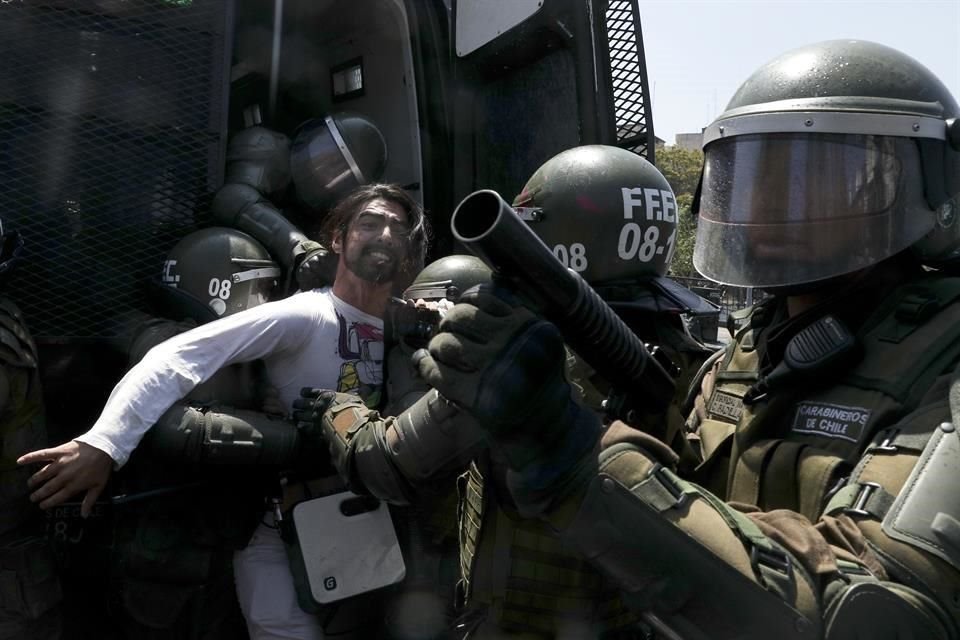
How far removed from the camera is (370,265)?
285 centimetres

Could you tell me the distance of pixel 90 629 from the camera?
10.4 ft

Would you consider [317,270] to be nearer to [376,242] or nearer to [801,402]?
[376,242]

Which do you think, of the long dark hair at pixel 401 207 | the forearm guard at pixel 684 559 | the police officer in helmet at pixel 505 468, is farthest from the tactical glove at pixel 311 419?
the forearm guard at pixel 684 559

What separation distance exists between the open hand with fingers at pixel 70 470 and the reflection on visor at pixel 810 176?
1.74m

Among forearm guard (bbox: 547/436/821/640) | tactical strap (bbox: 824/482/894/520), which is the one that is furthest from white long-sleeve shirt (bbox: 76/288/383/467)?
tactical strap (bbox: 824/482/894/520)

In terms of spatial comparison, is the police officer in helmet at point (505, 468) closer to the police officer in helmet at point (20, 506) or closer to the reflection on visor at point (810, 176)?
the reflection on visor at point (810, 176)

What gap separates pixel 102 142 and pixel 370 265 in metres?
1.31

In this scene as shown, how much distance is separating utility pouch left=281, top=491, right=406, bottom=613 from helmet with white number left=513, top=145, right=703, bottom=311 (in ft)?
3.12

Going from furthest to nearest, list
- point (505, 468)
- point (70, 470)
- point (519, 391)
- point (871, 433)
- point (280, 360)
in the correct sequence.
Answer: point (280, 360) → point (70, 470) → point (505, 468) → point (871, 433) → point (519, 391)

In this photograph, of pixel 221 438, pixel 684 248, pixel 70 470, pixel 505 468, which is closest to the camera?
pixel 505 468

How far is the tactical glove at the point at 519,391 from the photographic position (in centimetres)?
121

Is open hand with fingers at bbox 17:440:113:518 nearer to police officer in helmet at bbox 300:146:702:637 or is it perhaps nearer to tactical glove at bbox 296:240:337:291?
police officer in helmet at bbox 300:146:702:637

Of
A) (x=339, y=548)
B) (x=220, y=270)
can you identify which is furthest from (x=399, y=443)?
(x=220, y=270)

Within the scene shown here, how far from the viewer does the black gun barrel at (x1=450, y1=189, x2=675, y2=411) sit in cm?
120
